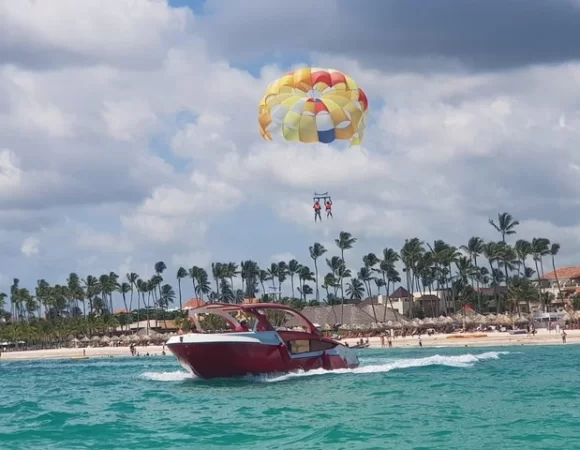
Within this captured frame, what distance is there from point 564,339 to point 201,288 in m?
100

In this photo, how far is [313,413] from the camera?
25531 millimetres

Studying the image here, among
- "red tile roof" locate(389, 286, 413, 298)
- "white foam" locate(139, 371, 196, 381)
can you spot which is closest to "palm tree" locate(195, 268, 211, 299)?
"red tile roof" locate(389, 286, 413, 298)

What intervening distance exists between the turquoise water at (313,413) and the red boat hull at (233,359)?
1.56 feet

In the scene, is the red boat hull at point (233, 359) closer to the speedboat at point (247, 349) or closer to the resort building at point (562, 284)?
the speedboat at point (247, 349)

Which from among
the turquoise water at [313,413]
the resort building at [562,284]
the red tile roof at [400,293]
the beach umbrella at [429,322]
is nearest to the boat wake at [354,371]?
the turquoise water at [313,413]

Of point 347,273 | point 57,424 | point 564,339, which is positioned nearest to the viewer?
point 57,424

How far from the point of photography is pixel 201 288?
6850 inches

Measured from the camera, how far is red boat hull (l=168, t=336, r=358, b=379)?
37.2 m

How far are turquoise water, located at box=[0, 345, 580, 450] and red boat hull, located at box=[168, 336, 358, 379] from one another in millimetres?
477

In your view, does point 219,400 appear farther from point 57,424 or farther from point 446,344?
point 446,344

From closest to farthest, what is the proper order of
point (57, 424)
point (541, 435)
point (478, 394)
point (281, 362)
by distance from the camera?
point (541, 435), point (57, 424), point (478, 394), point (281, 362)

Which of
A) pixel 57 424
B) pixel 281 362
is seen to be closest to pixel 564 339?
pixel 281 362

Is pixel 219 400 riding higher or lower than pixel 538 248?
lower

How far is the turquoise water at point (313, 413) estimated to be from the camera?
20.8m
